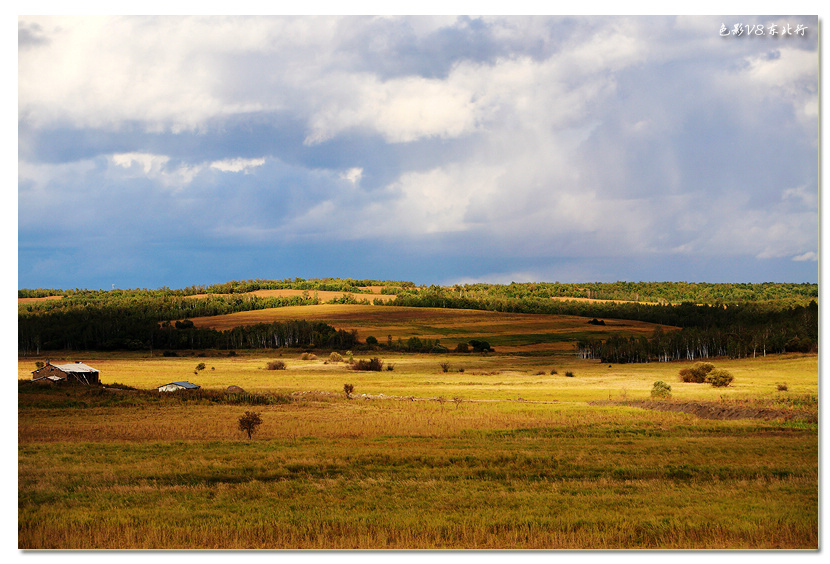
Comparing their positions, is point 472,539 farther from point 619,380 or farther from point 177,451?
point 619,380

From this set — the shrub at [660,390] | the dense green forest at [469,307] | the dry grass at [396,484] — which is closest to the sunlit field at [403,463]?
the dry grass at [396,484]

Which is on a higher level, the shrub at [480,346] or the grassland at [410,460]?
the shrub at [480,346]

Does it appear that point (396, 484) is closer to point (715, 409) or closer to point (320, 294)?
point (320, 294)

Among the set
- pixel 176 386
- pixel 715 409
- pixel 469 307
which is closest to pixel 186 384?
pixel 176 386

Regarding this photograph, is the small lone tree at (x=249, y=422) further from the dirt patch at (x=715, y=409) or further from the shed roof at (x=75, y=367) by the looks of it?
the dirt patch at (x=715, y=409)

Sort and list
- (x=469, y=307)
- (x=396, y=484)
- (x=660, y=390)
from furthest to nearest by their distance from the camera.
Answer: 1. (x=469, y=307)
2. (x=660, y=390)
3. (x=396, y=484)
